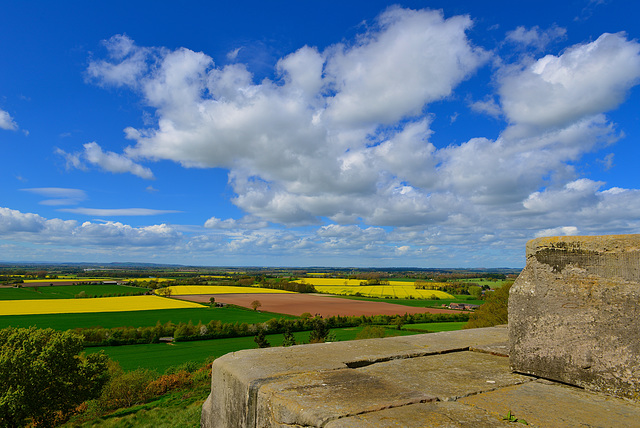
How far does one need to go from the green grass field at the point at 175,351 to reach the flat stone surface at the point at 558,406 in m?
36.3

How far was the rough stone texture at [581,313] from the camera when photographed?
8.04ft

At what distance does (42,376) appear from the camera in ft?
73.9

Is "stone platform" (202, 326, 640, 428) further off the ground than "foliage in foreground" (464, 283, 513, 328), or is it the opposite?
"stone platform" (202, 326, 640, 428)

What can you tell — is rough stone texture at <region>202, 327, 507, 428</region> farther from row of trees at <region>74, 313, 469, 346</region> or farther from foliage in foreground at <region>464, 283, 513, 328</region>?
row of trees at <region>74, 313, 469, 346</region>

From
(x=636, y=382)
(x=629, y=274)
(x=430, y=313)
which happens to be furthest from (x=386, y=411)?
(x=430, y=313)

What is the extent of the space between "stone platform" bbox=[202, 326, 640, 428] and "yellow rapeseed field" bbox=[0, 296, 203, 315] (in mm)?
63509

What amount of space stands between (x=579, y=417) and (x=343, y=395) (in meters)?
1.34

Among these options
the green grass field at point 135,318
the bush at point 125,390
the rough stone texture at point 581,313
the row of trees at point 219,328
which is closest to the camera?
the rough stone texture at point 581,313

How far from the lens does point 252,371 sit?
111 inches

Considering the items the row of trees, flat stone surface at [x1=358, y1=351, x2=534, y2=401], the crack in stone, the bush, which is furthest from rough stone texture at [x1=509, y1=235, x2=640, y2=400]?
the row of trees

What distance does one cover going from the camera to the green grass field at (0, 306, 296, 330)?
4457cm

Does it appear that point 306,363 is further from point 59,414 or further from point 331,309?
point 331,309

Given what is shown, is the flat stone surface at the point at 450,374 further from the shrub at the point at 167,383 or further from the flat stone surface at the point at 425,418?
the shrub at the point at 167,383

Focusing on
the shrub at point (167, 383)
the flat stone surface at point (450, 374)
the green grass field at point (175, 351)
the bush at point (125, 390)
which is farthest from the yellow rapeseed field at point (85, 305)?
the flat stone surface at point (450, 374)
